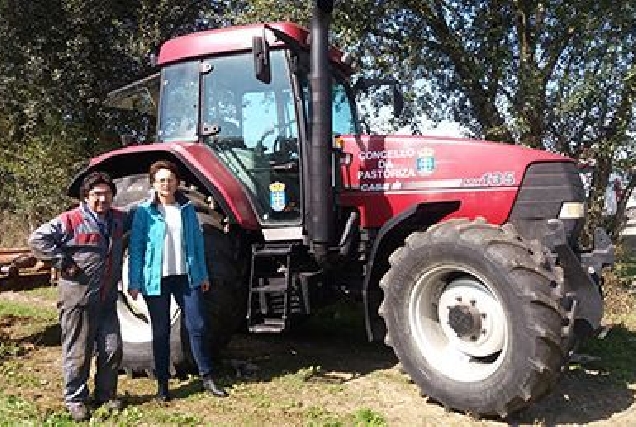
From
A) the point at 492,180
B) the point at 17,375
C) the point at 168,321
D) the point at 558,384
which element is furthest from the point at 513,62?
the point at 17,375

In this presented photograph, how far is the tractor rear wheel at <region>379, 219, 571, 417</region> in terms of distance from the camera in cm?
393

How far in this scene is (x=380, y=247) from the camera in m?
4.94

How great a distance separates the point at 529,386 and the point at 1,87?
36.0 feet

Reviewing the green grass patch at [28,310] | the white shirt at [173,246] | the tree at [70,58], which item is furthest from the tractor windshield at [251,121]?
the tree at [70,58]

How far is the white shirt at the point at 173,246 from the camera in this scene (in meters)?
4.58

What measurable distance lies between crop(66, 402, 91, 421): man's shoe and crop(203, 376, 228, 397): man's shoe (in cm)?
80

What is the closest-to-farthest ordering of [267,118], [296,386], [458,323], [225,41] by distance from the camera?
[458,323]
[296,386]
[267,118]
[225,41]

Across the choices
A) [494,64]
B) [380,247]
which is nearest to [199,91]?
[380,247]

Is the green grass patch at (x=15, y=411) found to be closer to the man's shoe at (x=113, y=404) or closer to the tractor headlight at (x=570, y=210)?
the man's shoe at (x=113, y=404)

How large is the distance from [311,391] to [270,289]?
2.59 feet

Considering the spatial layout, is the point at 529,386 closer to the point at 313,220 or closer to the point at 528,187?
the point at 528,187

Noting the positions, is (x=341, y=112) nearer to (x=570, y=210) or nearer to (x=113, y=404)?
(x=570, y=210)

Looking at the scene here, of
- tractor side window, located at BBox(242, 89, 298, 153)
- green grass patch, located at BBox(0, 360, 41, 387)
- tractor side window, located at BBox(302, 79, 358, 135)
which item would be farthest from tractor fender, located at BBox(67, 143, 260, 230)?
green grass patch, located at BBox(0, 360, 41, 387)

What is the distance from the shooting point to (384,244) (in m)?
4.94
